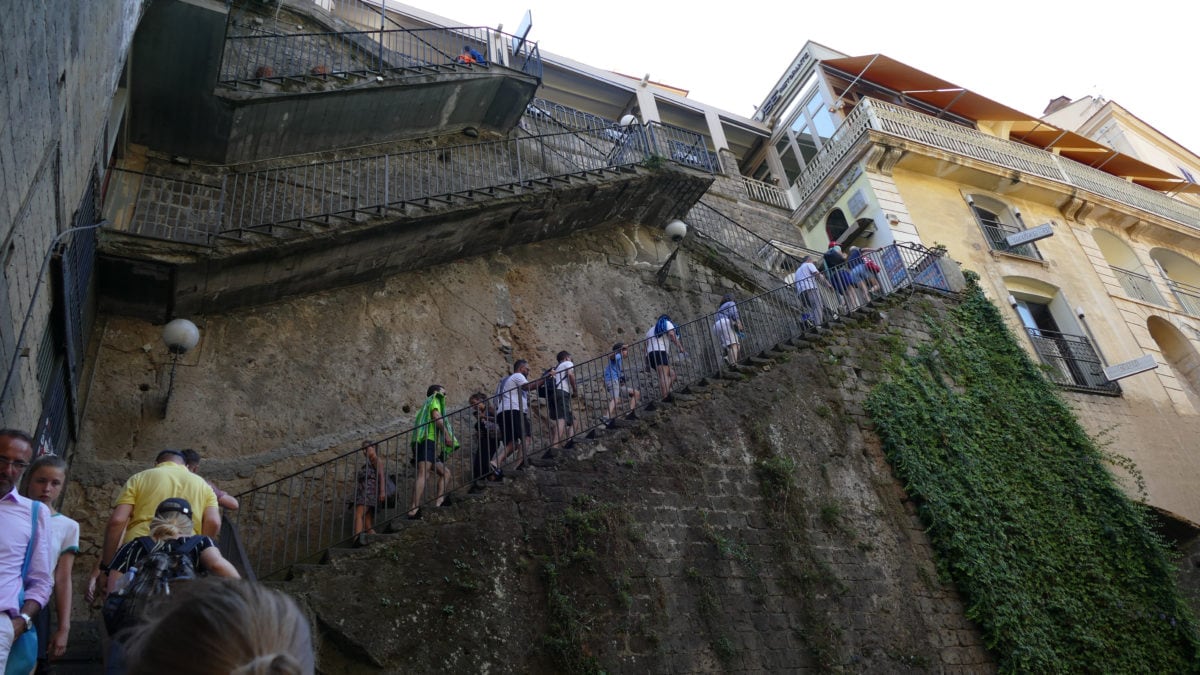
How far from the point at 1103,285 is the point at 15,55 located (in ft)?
62.8

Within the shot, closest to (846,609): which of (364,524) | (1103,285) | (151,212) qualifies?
(364,524)

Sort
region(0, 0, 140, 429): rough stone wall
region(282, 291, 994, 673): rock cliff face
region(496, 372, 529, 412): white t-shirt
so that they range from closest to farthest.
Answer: region(0, 0, 140, 429): rough stone wall, region(282, 291, 994, 673): rock cliff face, region(496, 372, 529, 412): white t-shirt

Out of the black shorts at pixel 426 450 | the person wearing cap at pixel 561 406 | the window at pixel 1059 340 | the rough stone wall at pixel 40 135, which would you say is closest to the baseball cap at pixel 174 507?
the rough stone wall at pixel 40 135

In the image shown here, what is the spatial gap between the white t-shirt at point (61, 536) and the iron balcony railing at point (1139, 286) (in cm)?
1996

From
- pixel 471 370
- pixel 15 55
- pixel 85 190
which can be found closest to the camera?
pixel 15 55

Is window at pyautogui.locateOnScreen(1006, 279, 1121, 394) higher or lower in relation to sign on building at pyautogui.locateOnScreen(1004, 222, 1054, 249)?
lower

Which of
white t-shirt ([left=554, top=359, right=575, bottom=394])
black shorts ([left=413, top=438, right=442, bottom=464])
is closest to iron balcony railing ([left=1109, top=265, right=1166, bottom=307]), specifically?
white t-shirt ([left=554, top=359, right=575, bottom=394])

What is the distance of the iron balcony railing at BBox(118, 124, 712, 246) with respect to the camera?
9227 millimetres

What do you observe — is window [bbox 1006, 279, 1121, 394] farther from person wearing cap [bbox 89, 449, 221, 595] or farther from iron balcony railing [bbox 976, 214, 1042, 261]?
person wearing cap [bbox 89, 449, 221, 595]

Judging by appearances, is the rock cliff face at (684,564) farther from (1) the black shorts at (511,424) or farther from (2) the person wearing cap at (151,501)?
(2) the person wearing cap at (151,501)

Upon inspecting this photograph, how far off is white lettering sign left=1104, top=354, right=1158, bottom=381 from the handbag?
16087 millimetres

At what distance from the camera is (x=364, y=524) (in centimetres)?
745

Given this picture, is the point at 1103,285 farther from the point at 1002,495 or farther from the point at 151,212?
the point at 151,212

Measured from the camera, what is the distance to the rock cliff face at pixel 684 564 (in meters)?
6.10
